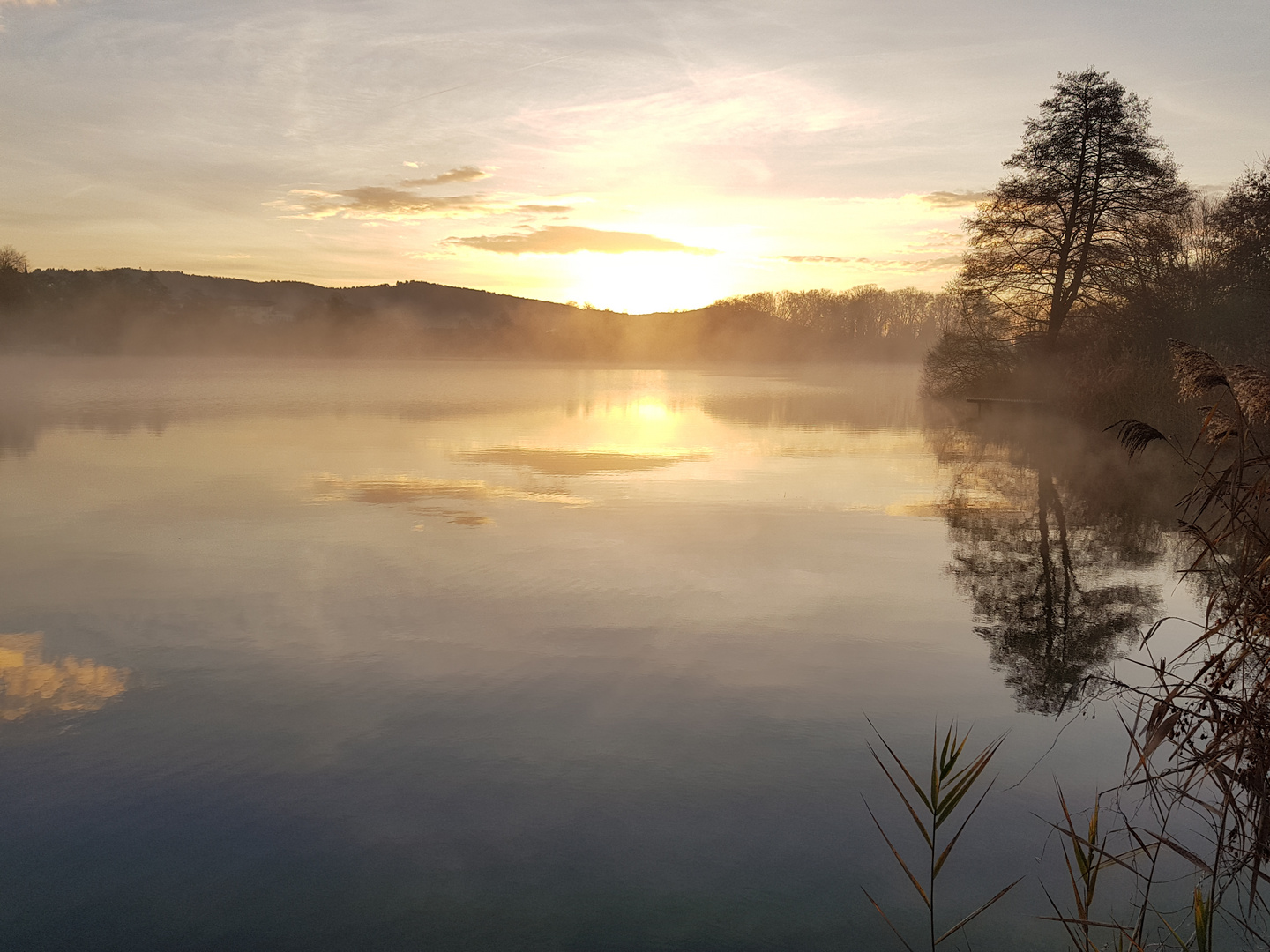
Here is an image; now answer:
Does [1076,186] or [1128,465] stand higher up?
[1076,186]

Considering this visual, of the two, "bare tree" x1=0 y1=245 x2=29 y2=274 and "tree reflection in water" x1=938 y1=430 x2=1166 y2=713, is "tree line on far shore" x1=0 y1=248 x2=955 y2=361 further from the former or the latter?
"tree reflection in water" x1=938 y1=430 x2=1166 y2=713

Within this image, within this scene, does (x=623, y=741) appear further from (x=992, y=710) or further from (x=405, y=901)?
(x=992, y=710)

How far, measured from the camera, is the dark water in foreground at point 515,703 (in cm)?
493

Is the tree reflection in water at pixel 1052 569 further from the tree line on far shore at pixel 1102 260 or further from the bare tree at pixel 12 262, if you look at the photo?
the bare tree at pixel 12 262

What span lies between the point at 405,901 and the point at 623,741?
2.19 metres

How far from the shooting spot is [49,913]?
4746 millimetres

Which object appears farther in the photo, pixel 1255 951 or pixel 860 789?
pixel 860 789

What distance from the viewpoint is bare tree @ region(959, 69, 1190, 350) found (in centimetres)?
3066

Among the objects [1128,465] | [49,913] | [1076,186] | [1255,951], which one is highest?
[1076,186]

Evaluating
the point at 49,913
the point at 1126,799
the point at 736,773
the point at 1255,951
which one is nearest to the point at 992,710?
the point at 1126,799

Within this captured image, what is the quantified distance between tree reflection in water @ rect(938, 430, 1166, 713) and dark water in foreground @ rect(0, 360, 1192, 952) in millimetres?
86

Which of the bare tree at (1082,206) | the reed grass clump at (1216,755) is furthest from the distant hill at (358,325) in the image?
the reed grass clump at (1216,755)

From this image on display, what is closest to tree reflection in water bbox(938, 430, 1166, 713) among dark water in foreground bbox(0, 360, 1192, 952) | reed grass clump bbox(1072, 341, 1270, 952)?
dark water in foreground bbox(0, 360, 1192, 952)

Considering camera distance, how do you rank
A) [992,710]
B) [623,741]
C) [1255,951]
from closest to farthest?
[1255,951]
[623,741]
[992,710]
